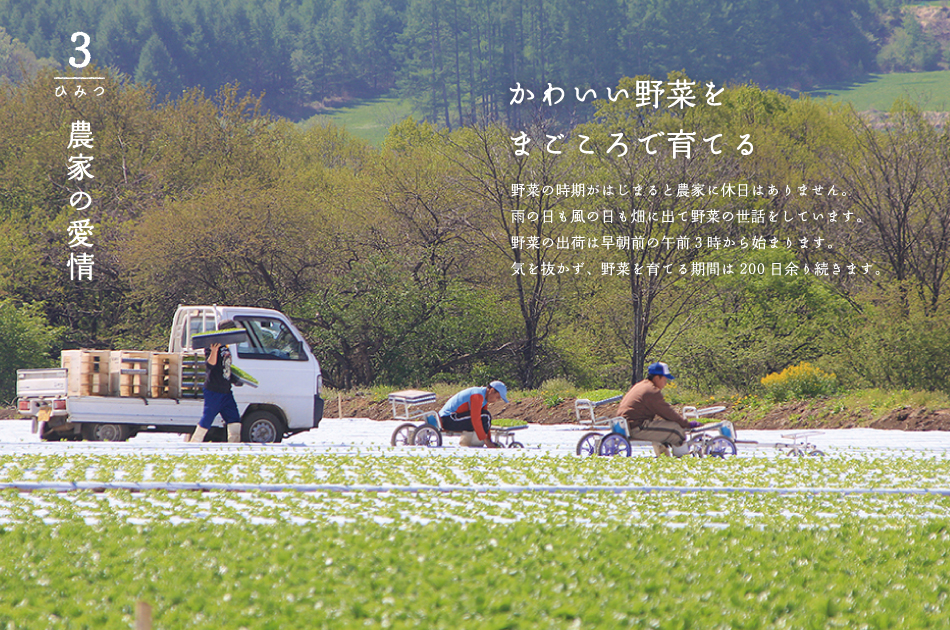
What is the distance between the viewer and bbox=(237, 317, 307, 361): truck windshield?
52.0 ft

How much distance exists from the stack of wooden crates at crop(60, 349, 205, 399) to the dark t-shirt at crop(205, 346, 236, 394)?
2.45ft

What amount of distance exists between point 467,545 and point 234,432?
344 inches

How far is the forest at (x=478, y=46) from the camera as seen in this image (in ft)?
406

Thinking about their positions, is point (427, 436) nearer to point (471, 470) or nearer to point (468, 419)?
point (468, 419)

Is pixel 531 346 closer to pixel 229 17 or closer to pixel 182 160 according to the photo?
pixel 182 160

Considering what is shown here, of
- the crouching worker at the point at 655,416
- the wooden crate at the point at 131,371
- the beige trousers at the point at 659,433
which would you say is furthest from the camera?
the wooden crate at the point at 131,371

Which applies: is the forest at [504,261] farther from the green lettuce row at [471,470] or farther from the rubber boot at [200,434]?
the green lettuce row at [471,470]

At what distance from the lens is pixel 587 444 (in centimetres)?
1441

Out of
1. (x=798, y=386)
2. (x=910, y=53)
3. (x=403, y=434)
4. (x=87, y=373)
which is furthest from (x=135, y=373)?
(x=910, y=53)

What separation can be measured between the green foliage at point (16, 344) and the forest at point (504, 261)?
0.20 feet

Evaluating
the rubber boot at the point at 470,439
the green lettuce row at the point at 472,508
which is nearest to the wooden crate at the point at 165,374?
the rubber boot at the point at 470,439

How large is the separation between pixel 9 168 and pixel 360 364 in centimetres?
1484

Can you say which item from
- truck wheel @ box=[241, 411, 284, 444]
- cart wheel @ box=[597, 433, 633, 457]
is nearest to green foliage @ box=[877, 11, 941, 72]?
cart wheel @ box=[597, 433, 633, 457]

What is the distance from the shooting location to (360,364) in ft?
101
